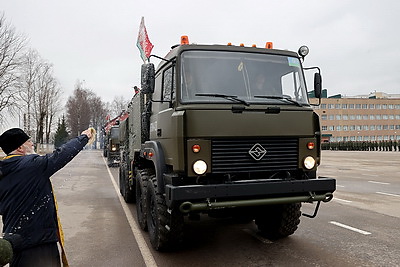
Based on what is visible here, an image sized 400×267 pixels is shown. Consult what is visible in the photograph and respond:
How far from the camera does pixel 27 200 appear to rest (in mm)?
2781

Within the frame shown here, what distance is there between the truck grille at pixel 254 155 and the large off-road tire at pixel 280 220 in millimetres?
1078

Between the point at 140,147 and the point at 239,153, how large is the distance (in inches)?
115

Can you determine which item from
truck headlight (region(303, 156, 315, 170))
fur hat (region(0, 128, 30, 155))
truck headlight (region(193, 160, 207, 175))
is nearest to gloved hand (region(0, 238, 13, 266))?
fur hat (region(0, 128, 30, 155))

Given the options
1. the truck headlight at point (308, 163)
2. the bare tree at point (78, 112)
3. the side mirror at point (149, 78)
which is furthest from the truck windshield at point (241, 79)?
the bare tree at point (78, 112)

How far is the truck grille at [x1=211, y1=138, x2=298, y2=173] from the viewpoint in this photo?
451 cm

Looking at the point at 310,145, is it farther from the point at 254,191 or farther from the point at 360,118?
the point at 360,118

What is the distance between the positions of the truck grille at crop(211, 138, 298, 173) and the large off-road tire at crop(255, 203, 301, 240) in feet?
3.54

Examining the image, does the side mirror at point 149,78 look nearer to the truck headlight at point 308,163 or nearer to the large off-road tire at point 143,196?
the large off-road tire at point 143,196

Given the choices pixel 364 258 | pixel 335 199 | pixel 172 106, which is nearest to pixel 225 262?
pixel 364 258

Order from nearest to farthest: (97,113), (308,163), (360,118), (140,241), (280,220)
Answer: (308,163)
(280,220)
(140,241)
(97,113)
(360,118)

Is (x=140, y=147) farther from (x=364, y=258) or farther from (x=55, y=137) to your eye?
(x=55, y=137)

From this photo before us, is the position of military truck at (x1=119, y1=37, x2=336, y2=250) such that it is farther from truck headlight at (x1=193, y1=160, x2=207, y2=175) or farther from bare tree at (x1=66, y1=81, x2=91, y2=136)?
bare tree at (x1=66, y1=81, x2=91, y2=136)

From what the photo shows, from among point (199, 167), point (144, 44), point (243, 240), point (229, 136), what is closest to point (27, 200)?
point (199, 167)

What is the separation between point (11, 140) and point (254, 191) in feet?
9.12
